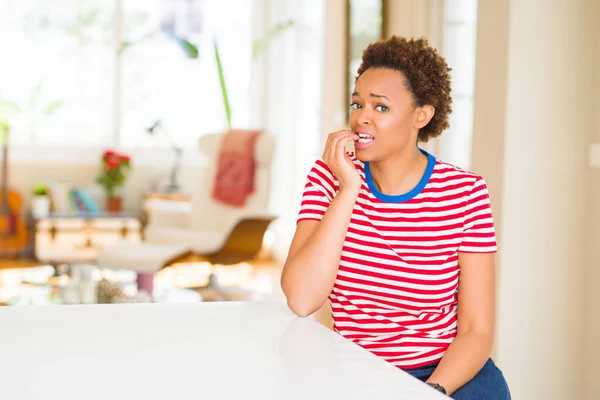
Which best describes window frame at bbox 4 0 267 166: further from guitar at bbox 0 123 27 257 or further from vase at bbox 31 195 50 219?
vase at bbox 31 195 50 219

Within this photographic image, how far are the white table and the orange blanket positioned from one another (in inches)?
152

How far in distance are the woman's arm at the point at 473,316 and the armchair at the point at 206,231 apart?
327 centimetres

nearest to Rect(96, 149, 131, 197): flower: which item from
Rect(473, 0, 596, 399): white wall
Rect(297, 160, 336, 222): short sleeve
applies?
Rect(473, 0, 596, 399): white wall

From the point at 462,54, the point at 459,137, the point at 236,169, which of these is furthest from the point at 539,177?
the point at 236,169

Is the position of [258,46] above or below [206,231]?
above

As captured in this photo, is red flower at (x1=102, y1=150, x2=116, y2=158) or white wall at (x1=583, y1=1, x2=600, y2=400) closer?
white wall at (x1=583, y1=1, x2=600, y2=400)

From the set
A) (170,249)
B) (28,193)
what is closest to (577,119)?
(170,249)

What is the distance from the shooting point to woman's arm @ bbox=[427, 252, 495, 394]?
5.31 feet

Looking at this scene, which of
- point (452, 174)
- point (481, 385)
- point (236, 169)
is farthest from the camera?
point (236, 169)

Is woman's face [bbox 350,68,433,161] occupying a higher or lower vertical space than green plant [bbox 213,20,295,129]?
lower

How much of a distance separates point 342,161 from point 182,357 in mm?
635

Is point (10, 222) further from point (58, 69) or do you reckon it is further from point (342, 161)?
point (342, 161)

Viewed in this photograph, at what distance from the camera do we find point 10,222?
6492mm

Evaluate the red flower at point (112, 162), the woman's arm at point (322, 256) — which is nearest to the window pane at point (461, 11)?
the woman's arm at point (322, 256)
